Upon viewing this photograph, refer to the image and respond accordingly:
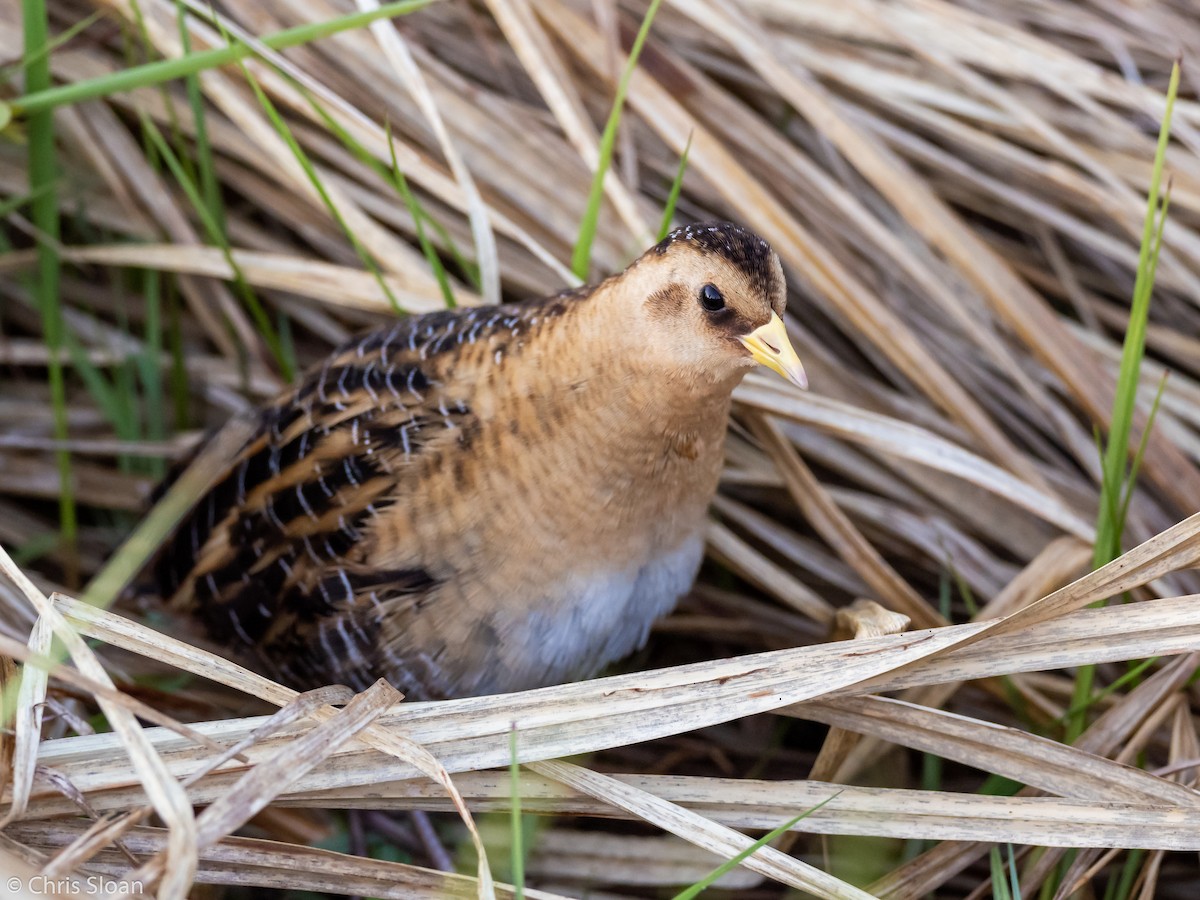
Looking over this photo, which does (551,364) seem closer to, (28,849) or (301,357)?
(28,849)

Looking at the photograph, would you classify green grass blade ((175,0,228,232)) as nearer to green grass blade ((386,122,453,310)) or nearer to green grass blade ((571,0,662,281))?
green grass blade ((386,122,453,310))

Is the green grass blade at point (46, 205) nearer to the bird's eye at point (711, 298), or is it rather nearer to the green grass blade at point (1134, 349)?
the bird's eye at point (711, 298)

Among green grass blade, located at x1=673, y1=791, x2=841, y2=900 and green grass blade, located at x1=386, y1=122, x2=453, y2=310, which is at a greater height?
green grass blade, located at x1=386, y1=122, x2=453, y2=310

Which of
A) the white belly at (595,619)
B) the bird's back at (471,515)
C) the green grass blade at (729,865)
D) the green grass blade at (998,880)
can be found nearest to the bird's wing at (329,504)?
the bird's back at (471,515)

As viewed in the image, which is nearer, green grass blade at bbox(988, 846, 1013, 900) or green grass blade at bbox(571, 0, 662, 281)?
green grass blade at bbox(988, 846, 1013, 900)

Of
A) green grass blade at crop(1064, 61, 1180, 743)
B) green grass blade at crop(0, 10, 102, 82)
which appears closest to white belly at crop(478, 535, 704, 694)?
green grass blade at crop(1064, 61, 1180, 743)

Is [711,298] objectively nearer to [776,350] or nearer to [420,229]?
[776,350]
